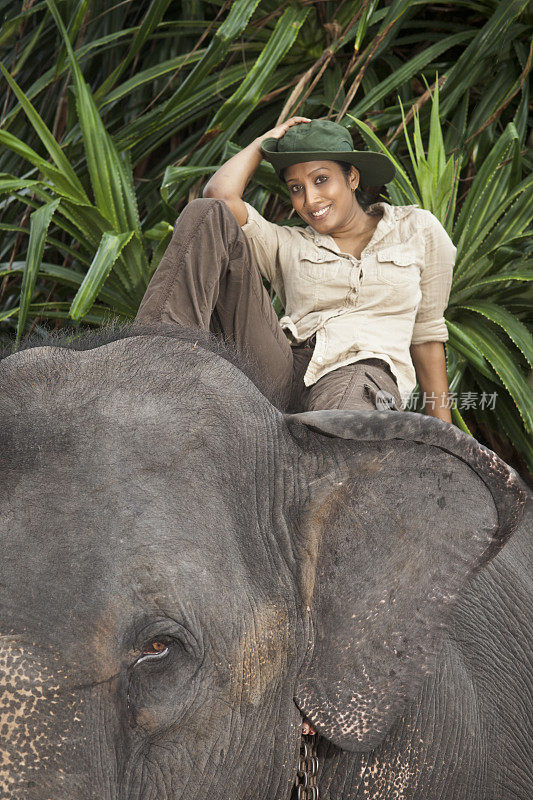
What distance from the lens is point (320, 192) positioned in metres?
2.26

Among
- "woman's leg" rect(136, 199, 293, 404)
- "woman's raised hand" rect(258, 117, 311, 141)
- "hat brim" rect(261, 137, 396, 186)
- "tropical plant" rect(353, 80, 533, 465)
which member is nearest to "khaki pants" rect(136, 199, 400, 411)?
"woman's leg" rect(136, 199, 293, 404)

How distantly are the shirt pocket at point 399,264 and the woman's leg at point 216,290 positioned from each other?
0.37 metres

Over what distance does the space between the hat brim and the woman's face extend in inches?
1.1

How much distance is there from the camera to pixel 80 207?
311cm

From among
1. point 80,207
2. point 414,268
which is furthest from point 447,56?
point 414,268

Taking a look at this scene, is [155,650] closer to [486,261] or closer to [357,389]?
[357,389]

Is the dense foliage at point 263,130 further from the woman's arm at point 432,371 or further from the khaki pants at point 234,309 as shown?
the khaki pants at point 234,309

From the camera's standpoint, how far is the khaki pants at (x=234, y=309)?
1747 millimetres

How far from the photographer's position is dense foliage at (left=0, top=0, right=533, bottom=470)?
3.13 m

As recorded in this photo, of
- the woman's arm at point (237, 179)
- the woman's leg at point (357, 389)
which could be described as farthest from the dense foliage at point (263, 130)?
the woman's leg at point (357, 389)

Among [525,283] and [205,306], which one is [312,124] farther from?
[525,283]

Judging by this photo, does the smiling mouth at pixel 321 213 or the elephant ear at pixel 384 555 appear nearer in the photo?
the elephant ear at pixel 384 555

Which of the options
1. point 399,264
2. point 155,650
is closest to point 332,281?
point 399,264

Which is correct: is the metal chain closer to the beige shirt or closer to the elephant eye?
the elephant eye
